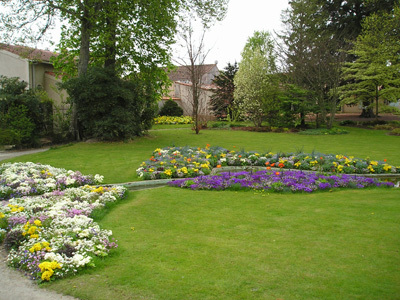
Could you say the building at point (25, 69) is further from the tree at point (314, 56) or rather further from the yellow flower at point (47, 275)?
the yellow flower at point (47, 275)

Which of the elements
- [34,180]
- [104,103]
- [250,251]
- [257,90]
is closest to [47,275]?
[250,251]

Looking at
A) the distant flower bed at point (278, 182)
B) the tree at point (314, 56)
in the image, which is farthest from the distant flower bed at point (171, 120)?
the distant flower bed at point (278, 182)

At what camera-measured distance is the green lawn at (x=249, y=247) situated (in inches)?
136

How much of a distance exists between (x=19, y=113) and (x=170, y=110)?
62.3 ft

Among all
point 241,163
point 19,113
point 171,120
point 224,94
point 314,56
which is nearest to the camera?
point 241,163

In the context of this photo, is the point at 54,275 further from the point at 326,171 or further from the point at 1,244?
the point at 326,171

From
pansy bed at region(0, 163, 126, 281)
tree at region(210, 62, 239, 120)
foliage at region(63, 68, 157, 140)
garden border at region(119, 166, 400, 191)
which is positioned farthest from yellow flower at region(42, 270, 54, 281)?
tree at region(210, 62, 239, 120)

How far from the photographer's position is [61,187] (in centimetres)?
774

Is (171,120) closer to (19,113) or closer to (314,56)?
(314,56)

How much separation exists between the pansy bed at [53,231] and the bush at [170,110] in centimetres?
2576

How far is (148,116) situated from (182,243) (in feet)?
46.2

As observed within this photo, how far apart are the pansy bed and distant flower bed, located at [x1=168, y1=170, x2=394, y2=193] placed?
6.59ft

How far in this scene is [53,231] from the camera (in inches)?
184

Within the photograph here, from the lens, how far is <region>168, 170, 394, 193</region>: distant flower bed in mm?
7785
